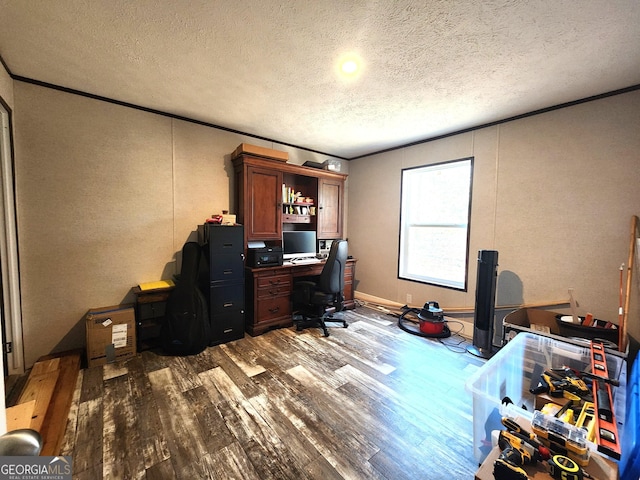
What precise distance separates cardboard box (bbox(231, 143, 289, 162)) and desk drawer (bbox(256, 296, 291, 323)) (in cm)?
185

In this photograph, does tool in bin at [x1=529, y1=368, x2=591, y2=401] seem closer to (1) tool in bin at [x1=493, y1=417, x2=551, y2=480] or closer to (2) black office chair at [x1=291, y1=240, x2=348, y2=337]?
(1) tool in bin at [x1=493, y1=417, x2=551, y2=480]

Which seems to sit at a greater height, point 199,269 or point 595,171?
point 595,171

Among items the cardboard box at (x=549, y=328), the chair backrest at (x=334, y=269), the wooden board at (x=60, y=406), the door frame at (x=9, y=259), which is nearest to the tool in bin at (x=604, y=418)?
the cardboard box at (x=549, y=328)

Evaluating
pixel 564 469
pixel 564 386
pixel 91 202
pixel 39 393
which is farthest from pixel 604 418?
pixel 91 202

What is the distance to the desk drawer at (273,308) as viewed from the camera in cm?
313

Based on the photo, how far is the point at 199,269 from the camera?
2.80 m

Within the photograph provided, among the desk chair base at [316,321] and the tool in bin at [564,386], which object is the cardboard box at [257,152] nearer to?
the desk chair base at [316,321]

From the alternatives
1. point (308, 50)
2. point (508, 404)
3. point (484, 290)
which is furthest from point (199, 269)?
point (484, 290)

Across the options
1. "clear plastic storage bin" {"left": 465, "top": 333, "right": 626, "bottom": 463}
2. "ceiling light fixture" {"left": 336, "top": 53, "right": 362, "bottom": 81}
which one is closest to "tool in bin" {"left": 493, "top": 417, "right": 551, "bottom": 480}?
"clear plastic storage bin" {"left": 465, "top": 333, "right": 626, "bottom": 463}

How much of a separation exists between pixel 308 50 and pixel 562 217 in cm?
282

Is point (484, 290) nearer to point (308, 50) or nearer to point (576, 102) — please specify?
point (576, 102)

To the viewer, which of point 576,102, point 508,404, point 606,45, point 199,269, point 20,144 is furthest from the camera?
point 199,269

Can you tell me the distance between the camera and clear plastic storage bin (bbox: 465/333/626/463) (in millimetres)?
1294

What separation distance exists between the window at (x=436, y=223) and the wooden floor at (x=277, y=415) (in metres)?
1.25
